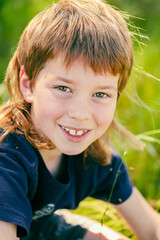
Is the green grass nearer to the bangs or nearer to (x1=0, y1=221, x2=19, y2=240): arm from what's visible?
(x1=0, y1=221, x2=19, y2=240): arm

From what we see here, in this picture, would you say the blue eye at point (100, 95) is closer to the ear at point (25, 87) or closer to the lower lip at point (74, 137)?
the lower lip at point (74, 137)

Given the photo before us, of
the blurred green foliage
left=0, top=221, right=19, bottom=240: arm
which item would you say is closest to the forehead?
left=0, top=221, right=19, bottom=240: arm

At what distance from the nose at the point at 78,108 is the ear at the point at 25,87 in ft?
0.79

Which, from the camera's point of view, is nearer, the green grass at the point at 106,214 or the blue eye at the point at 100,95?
the blue eye at the point at 100,95

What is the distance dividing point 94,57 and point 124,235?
110cm

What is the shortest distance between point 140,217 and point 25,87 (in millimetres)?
936

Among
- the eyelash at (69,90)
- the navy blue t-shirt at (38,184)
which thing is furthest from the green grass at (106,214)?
the eyelash at (69,90)

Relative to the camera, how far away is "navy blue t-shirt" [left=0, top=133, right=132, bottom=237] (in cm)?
129

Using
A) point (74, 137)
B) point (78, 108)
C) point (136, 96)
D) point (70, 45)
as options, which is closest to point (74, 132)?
point (74, 137)

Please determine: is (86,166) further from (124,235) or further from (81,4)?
(81,4)

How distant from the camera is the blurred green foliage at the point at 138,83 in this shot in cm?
240

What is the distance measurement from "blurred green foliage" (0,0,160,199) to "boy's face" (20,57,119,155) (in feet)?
2.04

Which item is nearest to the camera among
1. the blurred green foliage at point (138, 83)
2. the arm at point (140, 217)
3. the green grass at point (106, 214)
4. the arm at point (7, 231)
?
the arm at point (7, 231)

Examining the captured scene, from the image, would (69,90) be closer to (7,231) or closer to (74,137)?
(74,137)
